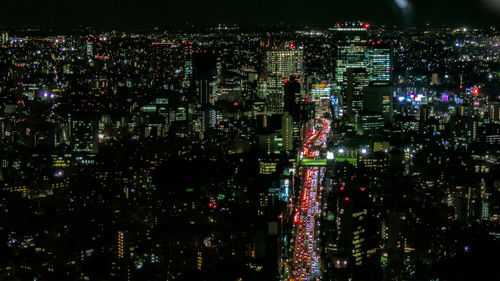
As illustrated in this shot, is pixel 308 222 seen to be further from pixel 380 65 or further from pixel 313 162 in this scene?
pixel 380 65

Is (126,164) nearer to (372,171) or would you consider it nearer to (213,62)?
(372,171)

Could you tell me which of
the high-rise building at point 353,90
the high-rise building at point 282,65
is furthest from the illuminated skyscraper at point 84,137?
the high-rise building at point 282,65

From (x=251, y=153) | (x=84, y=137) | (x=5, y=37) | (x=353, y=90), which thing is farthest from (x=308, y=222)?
(x=353, y=90)

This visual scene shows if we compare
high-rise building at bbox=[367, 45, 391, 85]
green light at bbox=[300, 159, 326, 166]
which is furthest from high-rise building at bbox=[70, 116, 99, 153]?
high-rise building at bbox=[367, 45, 391, 85]

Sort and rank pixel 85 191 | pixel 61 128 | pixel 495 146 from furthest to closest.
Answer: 1. pixel 61 128
2. pixel 495 146
3. pixel 85 191

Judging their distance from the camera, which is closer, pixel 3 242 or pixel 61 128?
pixel 3 242

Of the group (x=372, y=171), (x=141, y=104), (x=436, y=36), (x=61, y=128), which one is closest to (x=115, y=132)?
(x=61, y=128)
